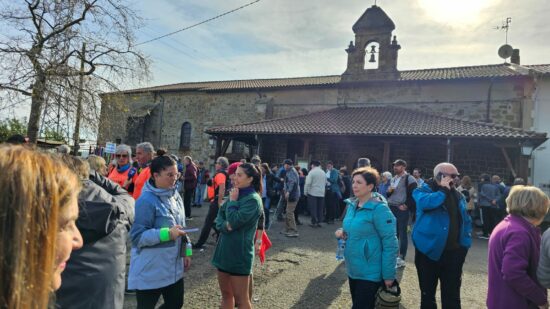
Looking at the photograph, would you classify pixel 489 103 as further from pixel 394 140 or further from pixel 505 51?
pixel 505 51

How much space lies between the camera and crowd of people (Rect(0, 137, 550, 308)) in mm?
724

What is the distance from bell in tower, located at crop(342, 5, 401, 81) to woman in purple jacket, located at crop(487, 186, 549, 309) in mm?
14668

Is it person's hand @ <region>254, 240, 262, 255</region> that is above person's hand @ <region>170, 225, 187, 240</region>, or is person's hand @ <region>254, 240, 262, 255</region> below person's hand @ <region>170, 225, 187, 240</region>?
below

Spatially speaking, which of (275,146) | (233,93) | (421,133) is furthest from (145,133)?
(421,133)

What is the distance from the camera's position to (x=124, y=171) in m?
4.61

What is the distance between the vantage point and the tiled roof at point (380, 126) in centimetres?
1118

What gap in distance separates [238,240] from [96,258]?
1311 millimetres

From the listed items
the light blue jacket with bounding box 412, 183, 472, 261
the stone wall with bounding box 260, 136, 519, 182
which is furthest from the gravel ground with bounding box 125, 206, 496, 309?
the stone wall with bounding box 260, 136, 519, 182

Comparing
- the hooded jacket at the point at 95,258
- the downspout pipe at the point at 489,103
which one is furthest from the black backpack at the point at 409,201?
the downspout pipe at the point at 489,103

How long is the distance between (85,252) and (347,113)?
14.9m

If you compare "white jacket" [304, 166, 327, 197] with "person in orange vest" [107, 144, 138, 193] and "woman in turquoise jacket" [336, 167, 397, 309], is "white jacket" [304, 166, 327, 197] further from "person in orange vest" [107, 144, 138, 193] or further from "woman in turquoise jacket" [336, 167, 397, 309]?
"woman in turquoise jacket" [336, 167, 397, 309]

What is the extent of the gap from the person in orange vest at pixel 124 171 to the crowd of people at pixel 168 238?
0.03m

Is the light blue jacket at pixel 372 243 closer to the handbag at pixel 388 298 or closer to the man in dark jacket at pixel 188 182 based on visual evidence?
the handbag at pixel 388 298

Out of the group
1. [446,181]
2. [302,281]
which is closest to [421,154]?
[302,281]
